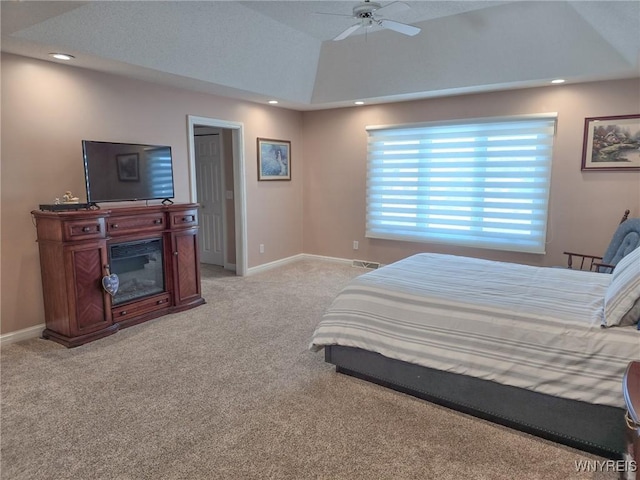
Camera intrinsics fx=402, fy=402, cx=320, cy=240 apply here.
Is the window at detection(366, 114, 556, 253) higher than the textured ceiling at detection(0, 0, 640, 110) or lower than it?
lower

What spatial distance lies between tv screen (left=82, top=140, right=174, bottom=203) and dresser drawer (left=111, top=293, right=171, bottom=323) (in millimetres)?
1008

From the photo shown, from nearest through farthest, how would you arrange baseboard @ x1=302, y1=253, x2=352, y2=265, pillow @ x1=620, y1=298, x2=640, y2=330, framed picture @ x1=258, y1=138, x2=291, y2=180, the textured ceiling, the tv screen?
pillow @ x1=620, y1=298, x2=640, y2=330, the textured ceiling, the tv screen, framed picture @ x1=258, y1=138, x2=291, y2=180, baseboard @ x1=302, y1=253, x2=352, y2=265

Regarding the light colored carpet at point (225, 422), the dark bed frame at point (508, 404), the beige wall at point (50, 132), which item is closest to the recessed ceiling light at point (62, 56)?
the beige wall at point (50, 132)

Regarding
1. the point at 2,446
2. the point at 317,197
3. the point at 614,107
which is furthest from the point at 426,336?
the point at 317,197

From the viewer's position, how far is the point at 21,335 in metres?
3.52

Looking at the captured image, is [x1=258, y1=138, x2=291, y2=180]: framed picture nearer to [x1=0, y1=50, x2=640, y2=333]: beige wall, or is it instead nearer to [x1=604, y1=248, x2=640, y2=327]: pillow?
[x1=0, y1=50, x2=640, y2=333]: beige wall

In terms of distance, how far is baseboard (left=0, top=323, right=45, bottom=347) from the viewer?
3432mm

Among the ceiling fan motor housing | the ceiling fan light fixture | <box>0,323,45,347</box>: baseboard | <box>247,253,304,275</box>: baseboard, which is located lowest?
<box>0,323,45,347</box>: baseboard

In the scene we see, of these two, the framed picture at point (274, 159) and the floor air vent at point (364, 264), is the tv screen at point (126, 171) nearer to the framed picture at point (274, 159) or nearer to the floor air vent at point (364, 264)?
the framed picture at point (274, 159)

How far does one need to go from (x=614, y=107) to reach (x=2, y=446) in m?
5.78

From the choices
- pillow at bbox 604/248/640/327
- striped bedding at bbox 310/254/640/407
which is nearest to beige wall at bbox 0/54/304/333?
striped bedding at bbox 310/254/640/407

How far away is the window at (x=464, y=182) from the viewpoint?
4715 mm

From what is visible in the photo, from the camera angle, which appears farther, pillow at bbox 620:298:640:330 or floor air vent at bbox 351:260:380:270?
floor air vent at bbox 351:260:380:270

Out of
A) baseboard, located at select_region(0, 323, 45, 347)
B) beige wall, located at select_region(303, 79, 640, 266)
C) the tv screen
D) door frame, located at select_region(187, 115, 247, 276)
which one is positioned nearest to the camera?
baseboard, located at select_region(0, 323, 45, 347)
